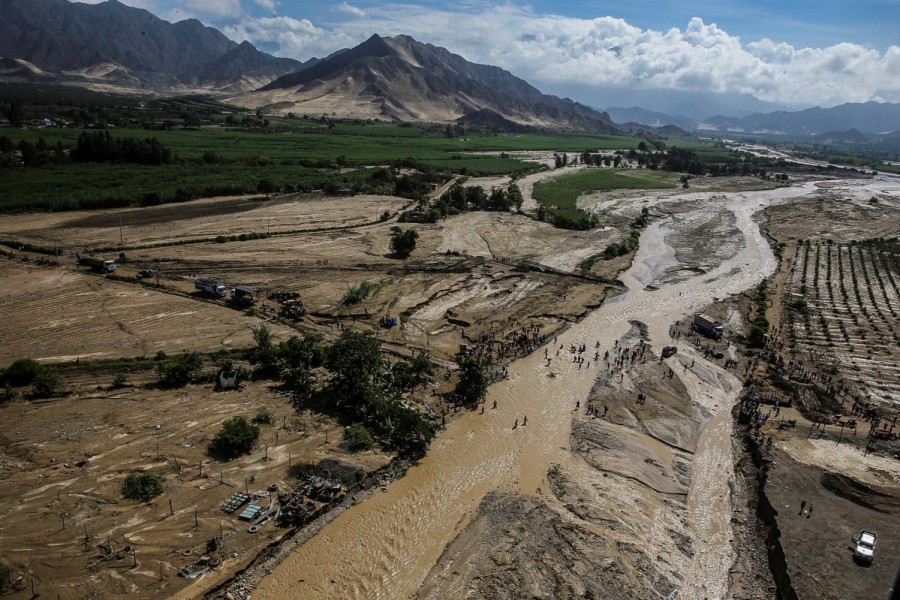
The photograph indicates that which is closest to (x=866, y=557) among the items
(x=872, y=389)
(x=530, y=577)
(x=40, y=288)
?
(x=530, y=577)

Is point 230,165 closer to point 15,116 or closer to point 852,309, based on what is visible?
point 15,116

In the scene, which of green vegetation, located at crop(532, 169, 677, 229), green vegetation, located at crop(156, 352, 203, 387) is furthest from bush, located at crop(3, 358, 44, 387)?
green vegetation, located at crop(532, 169, 677, 229)

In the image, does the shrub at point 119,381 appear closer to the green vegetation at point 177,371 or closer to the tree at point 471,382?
the green vegetation at point 177,371

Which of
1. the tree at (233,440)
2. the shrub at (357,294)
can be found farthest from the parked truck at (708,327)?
the tree at (233,440)

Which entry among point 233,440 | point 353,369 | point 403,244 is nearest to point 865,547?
point 353,369

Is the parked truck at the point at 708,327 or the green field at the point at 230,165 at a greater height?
the green field at the point at 230,165

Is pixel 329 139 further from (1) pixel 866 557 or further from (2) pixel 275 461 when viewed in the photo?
(1) pixel 866 557

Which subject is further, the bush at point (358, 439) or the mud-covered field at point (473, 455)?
the bush at point (358, 439)
